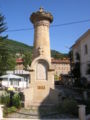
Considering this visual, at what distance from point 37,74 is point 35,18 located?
14.6ft

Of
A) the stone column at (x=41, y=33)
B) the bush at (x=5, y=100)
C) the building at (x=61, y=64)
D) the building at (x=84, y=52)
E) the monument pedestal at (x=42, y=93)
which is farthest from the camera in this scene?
the building at (x=61, y=64)

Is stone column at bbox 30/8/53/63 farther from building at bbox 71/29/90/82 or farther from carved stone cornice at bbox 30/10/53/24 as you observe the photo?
building at bbox 71/29/90/82

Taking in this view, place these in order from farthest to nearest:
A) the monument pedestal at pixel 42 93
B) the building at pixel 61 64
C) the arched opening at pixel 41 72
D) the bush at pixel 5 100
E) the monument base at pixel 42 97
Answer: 1. the building at pixel 61 64
2. the arched opening at pixel 41 72
3. the monument pedestal at pixel 42 93
4. the monument base at pixel 42 97
5. the bush at pixel 5 100

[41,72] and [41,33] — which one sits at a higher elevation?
[41,33]

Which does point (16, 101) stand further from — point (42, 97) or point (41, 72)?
point (41, 72)

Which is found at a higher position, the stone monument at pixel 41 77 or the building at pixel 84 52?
the building at pixel 84 52

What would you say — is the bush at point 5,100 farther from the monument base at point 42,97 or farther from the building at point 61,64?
the building at point 61,64

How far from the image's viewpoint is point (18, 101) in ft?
48.2

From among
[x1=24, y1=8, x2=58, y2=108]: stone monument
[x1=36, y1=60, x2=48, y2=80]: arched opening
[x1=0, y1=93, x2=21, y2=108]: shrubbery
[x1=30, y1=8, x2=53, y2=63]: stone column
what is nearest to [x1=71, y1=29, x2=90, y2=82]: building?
[x1=30, y1=8, x2=53, y2=63]: stone column

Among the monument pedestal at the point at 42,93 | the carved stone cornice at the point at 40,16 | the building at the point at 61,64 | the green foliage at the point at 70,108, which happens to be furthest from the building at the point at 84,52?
the building at the point at 61,64

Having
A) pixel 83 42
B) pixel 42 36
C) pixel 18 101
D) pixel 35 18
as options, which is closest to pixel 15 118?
pixel 18 101

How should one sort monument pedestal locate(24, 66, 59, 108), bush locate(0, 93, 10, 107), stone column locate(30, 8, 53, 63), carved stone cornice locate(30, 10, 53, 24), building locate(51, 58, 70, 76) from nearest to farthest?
bush locate(0, 93, 10, 107) → monument pedestal locate(24, 66, 59, 108) → stone column locate(30, 8, 53, 63) → carved stone cornice locate(30, 10, 53, 24) → building locate(51, 58, 70, 76)

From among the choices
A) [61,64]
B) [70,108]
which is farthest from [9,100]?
[61,64]

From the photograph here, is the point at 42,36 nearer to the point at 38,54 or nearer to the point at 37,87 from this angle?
the point at 38,54
